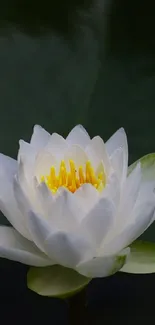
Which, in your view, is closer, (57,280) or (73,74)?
(57,280)

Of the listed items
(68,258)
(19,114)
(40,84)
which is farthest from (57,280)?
(40,84)

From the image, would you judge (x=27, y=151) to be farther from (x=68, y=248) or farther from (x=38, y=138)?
(x=68, y=248)

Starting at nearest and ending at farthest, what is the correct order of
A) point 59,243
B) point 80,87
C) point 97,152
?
point 59,243
point 97,152
point 80,87

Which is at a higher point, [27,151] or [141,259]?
[27,151]

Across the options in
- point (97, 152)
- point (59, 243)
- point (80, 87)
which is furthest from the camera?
point (80, 87)

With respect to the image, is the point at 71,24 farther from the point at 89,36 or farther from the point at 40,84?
the point at 40,84

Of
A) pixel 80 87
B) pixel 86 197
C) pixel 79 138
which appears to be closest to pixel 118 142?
pixel 79 138

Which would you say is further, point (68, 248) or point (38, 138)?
point (38, 138)
